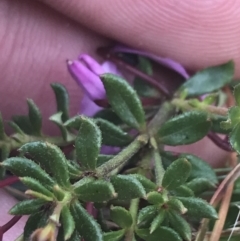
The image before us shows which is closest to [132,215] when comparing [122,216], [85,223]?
[122,216]

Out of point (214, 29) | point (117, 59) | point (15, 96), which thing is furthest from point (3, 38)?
point (214, 29)

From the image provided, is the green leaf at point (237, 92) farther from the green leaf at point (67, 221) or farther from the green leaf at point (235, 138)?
the green leaf at point (67, 221)

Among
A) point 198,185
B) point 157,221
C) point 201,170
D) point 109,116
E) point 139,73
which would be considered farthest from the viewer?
point 139,73

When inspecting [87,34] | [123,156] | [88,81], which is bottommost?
[123,156]

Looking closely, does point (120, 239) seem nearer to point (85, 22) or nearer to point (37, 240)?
point (37, 240)

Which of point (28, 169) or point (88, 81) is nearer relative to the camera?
point (28, 169)

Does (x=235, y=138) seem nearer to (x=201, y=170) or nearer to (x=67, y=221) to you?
(x=201, y=170)
